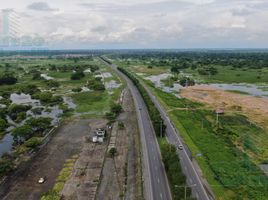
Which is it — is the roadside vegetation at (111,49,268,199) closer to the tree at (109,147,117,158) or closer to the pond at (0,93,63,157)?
the tree at (109,147,117,158)

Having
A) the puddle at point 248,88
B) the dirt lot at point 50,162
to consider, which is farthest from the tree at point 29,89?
the puddle at point 248,88

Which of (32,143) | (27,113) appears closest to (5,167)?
(32,143)

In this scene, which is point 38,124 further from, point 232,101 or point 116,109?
point 232,101

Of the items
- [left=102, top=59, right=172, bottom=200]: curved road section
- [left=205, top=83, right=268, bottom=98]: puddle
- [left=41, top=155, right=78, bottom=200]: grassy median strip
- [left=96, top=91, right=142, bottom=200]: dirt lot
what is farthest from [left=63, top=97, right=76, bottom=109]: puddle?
[left=205, top=83, right=268, bottom=98]: puddle

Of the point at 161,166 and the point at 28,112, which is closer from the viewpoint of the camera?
the point at 161,166

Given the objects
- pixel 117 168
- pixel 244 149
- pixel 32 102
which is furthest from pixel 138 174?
pixel 32 102

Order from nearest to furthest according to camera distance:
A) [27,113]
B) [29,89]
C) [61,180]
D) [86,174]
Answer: [61,180] < [86,174] < [27,113] < [29,89]

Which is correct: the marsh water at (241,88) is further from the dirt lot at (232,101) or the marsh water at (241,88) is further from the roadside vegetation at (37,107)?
the roadside vegetation at (37,107)

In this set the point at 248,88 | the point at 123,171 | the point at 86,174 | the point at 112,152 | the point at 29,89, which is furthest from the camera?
the point at 248,88

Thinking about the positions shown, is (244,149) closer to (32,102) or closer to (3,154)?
(3,154)
